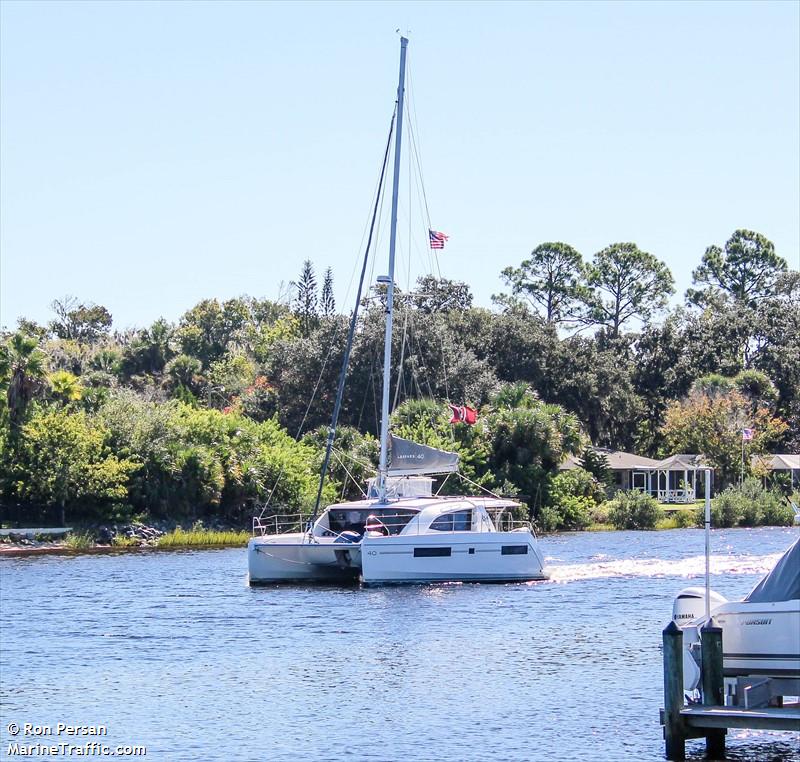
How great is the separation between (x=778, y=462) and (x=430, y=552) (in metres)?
58.6

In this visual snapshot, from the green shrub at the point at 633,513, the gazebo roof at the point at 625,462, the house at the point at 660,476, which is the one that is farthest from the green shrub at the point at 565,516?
the house at the point at 660,476

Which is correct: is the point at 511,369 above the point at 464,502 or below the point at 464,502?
above

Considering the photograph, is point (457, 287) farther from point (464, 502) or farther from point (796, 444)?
point (464, 502)

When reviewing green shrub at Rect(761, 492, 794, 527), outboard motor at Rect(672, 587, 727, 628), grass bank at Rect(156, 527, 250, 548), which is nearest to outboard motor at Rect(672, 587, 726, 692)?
outboard motor at Rect(672, 587, 727, 628)

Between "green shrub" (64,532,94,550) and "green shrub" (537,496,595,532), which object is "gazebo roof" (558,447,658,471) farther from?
"green shrub" (64,532,94,550)

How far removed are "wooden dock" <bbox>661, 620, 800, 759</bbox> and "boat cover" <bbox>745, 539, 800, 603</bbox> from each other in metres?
1.16

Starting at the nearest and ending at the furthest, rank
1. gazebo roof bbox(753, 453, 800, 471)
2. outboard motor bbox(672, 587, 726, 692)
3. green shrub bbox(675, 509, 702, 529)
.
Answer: outboard motor bbox(672, 587, 726, 692), green shrub bbox(675, 509, 702, 529), gazebo roof bbox(753, 453, 800, 471)

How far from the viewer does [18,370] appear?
211 feet

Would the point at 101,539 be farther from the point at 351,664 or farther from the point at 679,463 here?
the point at 679,463

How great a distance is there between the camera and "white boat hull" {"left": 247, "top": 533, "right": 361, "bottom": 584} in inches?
1779

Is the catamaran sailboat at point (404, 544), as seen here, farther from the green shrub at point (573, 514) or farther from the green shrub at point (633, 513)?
the green shrub at point (633, 513)

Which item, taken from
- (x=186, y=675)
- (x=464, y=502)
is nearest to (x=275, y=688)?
(x=186, y=675)

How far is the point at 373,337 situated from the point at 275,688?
6382 cm

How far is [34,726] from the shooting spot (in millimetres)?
24500
